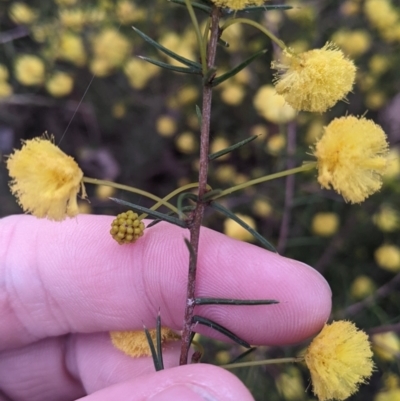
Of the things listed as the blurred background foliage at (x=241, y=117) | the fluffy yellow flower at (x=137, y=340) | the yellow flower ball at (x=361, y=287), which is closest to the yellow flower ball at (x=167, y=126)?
the blurred background foliage at (x=241, y=117)

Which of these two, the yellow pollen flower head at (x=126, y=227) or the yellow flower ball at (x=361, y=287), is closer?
the yellow pollen flower head at (x=126, y=227)

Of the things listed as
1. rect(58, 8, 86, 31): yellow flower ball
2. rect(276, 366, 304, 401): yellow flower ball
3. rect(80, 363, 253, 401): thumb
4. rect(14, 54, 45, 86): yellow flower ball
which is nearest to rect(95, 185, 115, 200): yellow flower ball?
rect(14, 54, 45, 86): yellow flower ball

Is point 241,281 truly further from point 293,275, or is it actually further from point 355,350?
point 355,350

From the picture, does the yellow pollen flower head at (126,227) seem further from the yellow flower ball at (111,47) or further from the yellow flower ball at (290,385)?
the yellow flower ball at (111,47)

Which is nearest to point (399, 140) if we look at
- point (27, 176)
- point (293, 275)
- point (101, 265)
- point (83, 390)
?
point (293, 275)

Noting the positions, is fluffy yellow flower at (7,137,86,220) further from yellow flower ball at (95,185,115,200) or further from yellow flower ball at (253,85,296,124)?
yellow flower ball at (95,185,115,200)

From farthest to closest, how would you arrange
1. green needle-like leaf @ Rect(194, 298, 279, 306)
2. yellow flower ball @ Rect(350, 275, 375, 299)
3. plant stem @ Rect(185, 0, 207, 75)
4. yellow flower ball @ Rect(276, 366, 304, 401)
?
yellow flower ball @ Rect(350, 275, 375, 299) → yellow flower ball @ Rect(276, 366, 304, 401) → green needle-like leaf @ Rect(194, 298, 279, 306) → plant stem @ Rect(185, 0, 207, 75)

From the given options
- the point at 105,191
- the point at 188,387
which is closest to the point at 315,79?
the point at 188,387

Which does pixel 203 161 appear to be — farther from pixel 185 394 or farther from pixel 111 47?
pixel 111 47
